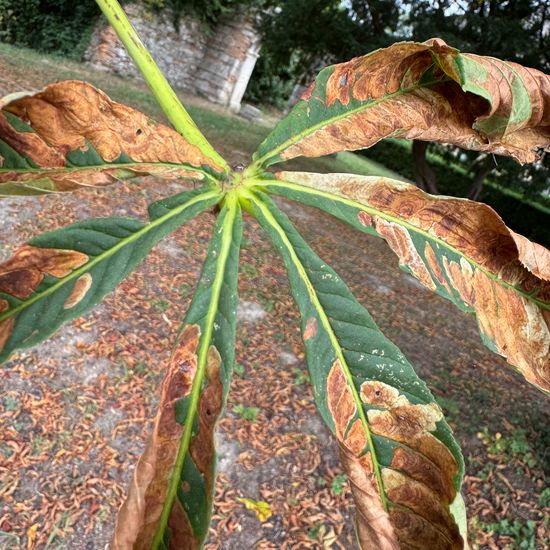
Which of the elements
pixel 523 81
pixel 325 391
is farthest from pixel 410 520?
pixel 523 81

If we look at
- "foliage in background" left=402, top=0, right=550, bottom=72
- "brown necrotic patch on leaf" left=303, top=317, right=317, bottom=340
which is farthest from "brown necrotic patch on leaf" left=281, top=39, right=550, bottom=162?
"foliage in background" left=402, top=0, right=550, bottom=72

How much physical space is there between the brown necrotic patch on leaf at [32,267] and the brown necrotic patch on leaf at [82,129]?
4.2 inches

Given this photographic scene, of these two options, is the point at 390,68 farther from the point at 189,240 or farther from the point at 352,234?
the point at 352,234

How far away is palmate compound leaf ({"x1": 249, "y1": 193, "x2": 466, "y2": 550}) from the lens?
60 cm

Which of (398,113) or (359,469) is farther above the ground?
(398,113)

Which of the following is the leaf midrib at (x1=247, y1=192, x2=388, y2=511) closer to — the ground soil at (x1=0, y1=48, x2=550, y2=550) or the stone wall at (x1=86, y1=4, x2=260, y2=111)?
the ground soil at (x1=0, y1=48, x2=550, y2=550)

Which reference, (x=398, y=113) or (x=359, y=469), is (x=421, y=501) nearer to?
(x=359, y=469)

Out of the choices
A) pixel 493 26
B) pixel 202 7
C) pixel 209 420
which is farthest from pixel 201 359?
pixel 202 7

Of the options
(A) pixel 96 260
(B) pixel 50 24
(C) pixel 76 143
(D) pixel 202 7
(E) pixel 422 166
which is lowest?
(B) pixel 50 24

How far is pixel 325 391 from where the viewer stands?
2.11 ft

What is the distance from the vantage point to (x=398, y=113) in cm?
76

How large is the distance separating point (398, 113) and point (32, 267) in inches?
21.0

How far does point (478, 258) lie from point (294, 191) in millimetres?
271

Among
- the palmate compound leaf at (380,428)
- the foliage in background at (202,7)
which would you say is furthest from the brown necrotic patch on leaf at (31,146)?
the foliage in background at (202,7)
